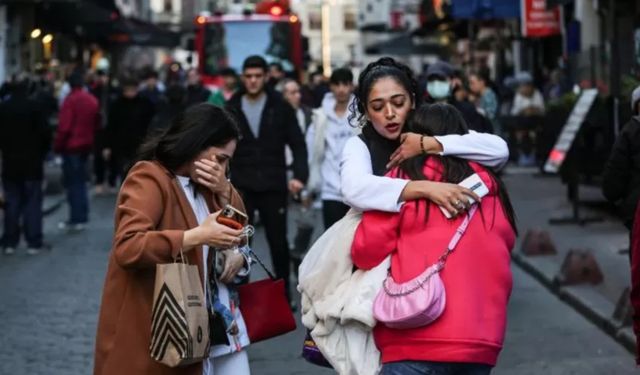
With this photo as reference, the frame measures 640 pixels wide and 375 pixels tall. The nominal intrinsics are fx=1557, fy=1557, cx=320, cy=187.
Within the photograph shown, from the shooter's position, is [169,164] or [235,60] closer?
[169,164]

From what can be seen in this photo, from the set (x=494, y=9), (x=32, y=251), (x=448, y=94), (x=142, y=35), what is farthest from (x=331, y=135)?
(x=142, y=35)

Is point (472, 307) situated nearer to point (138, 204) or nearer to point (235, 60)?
point (138, 204)

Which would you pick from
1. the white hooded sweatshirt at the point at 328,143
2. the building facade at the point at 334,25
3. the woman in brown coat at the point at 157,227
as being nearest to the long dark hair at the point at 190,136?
the woman in brown coat at the point at 157,227

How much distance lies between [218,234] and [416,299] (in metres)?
0.72

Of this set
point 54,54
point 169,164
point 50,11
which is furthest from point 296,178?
point 54,54

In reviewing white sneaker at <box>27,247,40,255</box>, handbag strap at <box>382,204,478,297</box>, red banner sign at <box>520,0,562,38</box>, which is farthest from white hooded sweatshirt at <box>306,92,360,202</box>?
red banner sign at <box>520,0,562,38</box>

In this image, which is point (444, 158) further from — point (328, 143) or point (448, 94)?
point (328, 143)

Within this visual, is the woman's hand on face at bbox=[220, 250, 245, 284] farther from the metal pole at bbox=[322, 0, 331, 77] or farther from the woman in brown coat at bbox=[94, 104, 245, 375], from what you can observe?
the metal pole at bbox=[322, 0, 331, 77]

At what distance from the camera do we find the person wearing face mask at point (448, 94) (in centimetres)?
1073

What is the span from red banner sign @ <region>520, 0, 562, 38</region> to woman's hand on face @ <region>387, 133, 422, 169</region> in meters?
26.1

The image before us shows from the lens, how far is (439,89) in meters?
11.0

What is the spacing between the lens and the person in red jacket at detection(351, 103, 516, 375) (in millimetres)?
4812

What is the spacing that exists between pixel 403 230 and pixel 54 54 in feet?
121

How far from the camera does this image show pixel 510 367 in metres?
9.59
